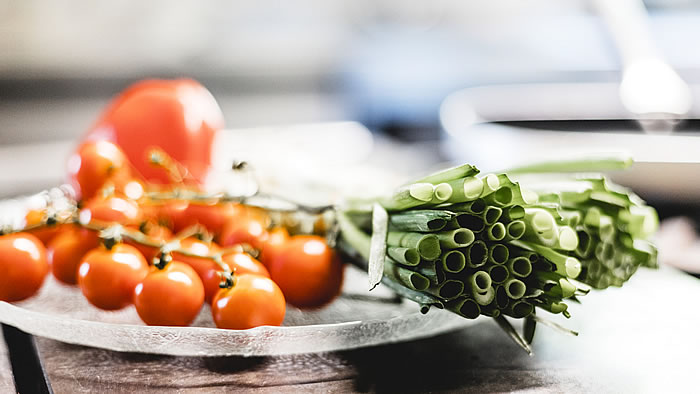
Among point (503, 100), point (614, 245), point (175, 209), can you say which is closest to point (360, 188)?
point (175, 209)

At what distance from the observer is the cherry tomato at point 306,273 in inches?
24.0

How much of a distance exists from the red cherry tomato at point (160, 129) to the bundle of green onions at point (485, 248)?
1.82ft

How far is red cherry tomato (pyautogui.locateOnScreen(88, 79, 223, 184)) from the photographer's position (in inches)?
41.6

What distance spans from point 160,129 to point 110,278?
55 cm

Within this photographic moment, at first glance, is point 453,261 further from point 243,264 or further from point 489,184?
point 243,264

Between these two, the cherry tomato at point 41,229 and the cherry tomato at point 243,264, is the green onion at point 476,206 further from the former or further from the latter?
the cherry tomato at point 41,229

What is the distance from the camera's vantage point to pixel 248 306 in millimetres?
533

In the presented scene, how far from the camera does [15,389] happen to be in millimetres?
488

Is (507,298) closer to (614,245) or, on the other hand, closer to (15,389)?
(614,245)

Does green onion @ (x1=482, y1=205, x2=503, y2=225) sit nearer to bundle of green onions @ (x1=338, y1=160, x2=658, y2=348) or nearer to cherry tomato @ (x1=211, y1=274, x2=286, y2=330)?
bundle of green onions @ (x1=338, y1=160, x2=658, y2=348)

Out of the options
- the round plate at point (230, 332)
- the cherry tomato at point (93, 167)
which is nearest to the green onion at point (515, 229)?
the round plate at point (230, 332)

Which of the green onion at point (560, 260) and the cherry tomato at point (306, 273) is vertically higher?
the green onion at point (560, 260)

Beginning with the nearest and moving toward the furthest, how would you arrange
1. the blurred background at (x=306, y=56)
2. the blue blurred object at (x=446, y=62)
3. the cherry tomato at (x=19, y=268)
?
the cherry tomato at (x=19, y=268) → the blurred background at (x=306, y=56) → the blue blurred object at (x=446, y=62)

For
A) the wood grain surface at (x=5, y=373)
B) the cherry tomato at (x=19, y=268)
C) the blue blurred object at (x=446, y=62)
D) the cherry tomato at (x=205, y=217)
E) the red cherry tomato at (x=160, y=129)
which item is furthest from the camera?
the blue blurred object at (x=446, y=62)
